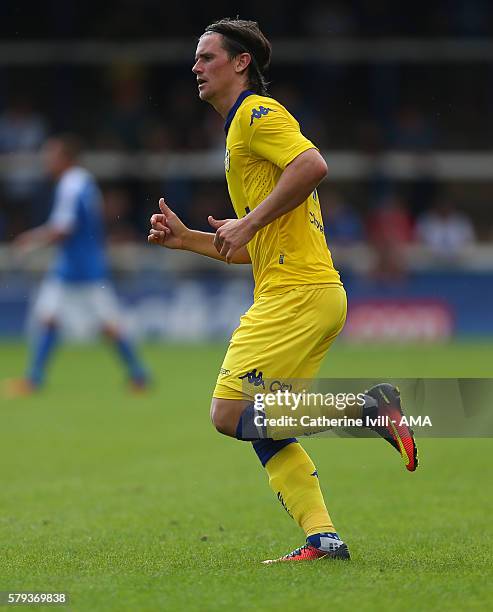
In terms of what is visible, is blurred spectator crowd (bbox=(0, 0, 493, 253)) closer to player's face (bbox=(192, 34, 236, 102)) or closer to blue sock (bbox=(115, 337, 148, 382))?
blue sock (bbox=(115, 337, 148, 382))

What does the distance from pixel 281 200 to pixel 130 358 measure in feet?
28.2

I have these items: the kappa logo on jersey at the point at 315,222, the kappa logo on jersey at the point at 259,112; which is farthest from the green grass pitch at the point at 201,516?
the kappa logo on jersey at the point at 259,112

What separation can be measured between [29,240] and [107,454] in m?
4.72

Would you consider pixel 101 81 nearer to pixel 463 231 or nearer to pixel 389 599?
pixel 463 231

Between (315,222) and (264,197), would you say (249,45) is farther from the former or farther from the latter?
(315,222)

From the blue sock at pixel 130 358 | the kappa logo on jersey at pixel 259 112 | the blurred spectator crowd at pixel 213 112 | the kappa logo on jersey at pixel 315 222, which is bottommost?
the kappa logo on jersey at pixel 315 222

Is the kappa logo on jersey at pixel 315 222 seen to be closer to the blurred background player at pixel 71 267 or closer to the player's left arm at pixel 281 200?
the player's left arm at pixel 281 200

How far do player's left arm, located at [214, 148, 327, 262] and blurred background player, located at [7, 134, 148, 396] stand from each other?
27.3 feet

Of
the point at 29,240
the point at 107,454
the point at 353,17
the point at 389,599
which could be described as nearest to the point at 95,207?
the point at 29,240

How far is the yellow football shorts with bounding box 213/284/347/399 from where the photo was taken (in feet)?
18.4

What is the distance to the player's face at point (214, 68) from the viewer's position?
5.84m

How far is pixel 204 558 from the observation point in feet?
19.7

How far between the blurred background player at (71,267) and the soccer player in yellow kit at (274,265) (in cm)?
792

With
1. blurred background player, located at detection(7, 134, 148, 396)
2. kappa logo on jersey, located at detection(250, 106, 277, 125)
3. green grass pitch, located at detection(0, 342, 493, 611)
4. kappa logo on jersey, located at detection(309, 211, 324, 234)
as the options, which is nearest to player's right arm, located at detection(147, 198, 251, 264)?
kappa logo on jersey, located at detection(309, 211, 324, 234)
